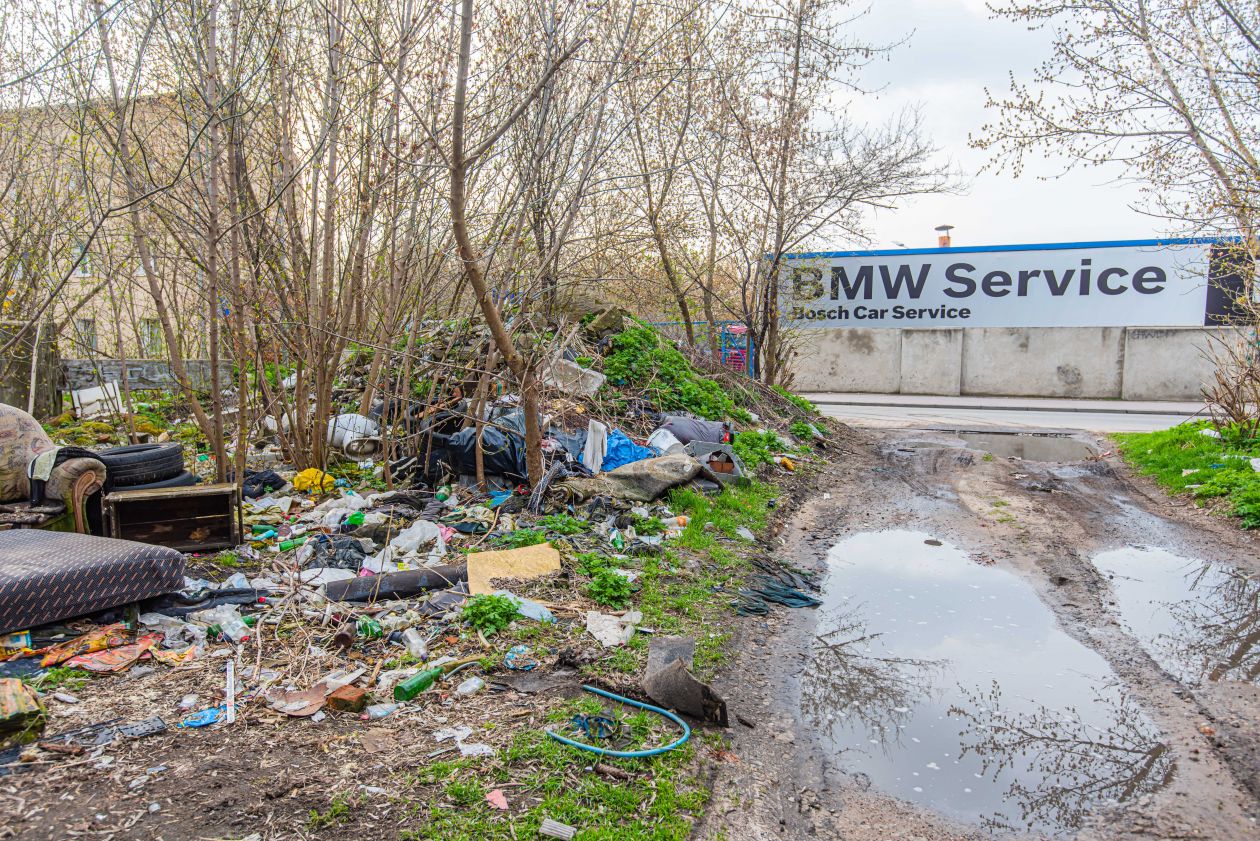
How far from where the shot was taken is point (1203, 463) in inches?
333

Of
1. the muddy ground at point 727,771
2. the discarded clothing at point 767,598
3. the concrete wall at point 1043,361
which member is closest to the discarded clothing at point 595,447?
the discarded clothing at point 767,598

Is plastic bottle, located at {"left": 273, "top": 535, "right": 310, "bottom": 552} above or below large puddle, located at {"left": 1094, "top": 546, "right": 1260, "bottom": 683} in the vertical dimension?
above

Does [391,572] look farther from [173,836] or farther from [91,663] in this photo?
[173,836]

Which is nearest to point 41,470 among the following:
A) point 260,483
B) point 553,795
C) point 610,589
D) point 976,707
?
point 260,483

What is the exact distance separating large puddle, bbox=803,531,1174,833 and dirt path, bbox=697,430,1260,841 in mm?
90

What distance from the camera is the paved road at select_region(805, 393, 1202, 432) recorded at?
46.2 feet

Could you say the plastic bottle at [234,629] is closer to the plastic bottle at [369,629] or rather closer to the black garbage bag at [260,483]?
the plastic bottle at [369,629]

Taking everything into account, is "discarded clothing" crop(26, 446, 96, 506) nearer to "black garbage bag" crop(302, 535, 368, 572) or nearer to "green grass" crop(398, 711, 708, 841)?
"black garbage bag" crop(302, 535, 368, 572)

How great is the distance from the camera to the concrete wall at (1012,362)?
18.8m

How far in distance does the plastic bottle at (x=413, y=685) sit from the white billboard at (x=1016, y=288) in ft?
51.0

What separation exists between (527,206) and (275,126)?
2046mm

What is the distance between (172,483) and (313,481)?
1.37m

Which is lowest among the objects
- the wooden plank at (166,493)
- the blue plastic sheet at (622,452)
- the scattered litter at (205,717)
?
the scattered litter at (205,717)

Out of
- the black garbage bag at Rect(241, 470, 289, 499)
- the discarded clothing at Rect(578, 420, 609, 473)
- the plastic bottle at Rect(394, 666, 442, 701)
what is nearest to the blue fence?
the discarded clothing at Rect(578, 420, 609, 473)
